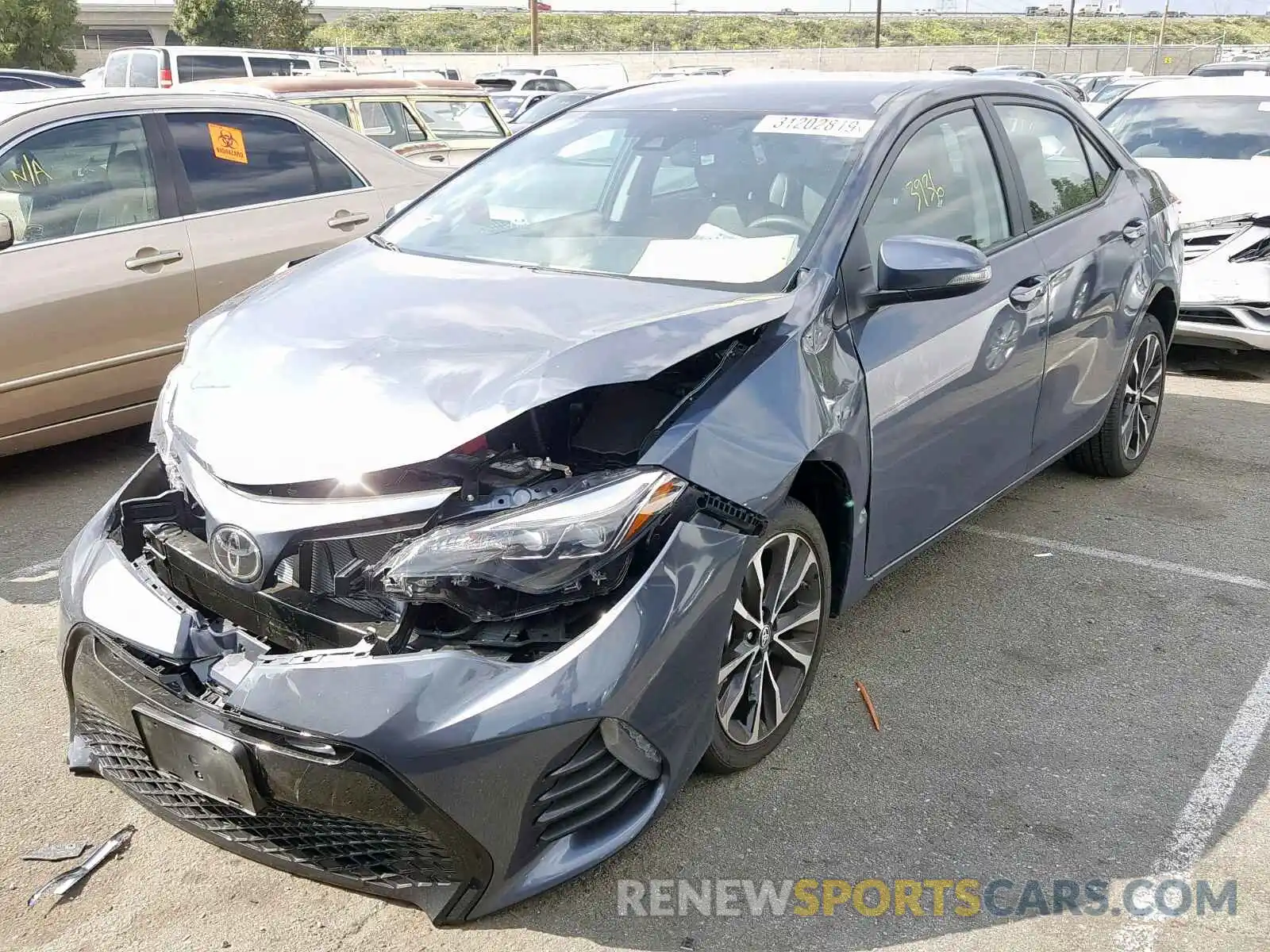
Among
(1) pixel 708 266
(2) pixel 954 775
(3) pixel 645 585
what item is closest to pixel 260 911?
(3) pixel 645 585

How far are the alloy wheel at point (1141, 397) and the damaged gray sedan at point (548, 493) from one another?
1.45 metres

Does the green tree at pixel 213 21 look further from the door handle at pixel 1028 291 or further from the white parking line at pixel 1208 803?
the white parking line at pixel 1208 803

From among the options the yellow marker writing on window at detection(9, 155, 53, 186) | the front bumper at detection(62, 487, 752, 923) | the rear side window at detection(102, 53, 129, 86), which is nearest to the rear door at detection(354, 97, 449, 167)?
the yellow marker writing on window at detection(9, 155, 53, 186)

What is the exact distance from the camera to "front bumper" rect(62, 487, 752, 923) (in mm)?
2084

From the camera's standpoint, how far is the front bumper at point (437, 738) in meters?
2.08

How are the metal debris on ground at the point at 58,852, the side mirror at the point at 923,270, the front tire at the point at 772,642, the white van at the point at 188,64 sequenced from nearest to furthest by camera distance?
the metal debris on ground at the point at 58,852 < the front tire at the point at 772,642 < the side mirror at the point at 923,270 < the white van at the point at 188,64

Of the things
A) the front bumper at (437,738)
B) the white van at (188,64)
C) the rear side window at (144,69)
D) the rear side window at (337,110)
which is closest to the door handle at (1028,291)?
the front bumper at (437,738)

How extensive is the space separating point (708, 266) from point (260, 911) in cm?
193

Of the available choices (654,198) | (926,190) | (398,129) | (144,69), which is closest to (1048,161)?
(926,190)

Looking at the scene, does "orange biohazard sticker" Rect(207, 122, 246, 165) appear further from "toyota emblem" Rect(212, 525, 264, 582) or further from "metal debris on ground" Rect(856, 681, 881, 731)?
Result: "metal debris on ground" Rect(856, 681, 881, 731)

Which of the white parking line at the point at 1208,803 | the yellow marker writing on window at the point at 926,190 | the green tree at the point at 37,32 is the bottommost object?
the white parking line at the point at 1208,803

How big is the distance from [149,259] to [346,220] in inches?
46.1

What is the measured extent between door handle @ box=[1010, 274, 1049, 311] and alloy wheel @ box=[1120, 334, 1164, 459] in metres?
1.19

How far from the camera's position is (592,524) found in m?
Result: 2.25
